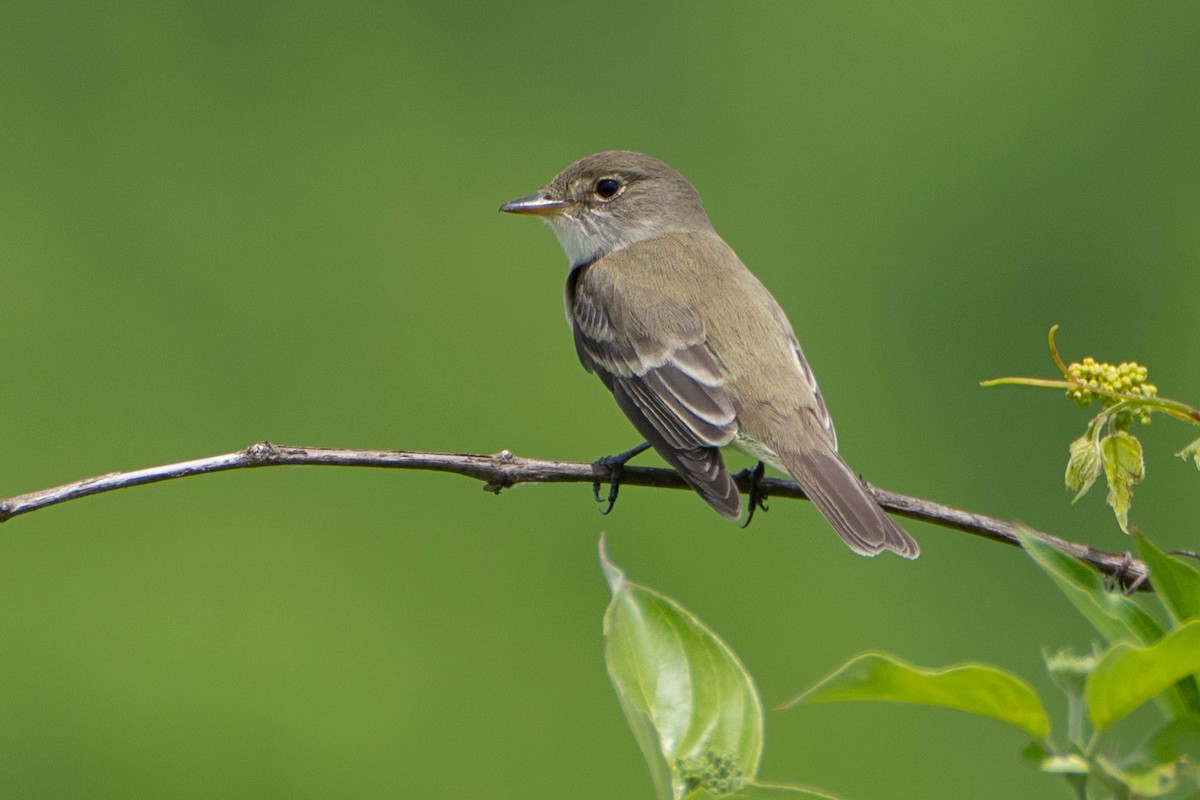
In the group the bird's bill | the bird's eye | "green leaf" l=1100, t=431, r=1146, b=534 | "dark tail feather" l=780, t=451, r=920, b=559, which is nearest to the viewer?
"green leaf" l=1100, t=431, r=1146, b=534

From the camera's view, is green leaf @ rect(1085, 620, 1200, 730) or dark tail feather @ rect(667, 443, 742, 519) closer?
green leaf @ rect(1085, 620, 1200, 730)

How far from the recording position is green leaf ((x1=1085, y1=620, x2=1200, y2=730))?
43.8 inches

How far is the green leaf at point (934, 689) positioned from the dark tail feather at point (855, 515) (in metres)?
1.81

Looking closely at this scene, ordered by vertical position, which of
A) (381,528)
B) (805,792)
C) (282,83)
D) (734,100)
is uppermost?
(282,83)

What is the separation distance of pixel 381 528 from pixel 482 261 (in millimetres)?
1387

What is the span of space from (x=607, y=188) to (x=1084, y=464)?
268 cm

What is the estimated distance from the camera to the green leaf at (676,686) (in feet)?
4.47

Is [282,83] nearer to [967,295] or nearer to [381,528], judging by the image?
[381,528]

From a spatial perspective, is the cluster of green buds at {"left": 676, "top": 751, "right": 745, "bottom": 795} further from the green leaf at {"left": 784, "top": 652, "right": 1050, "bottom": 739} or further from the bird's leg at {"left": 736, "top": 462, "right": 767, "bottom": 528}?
the bird's leg at {"left": 736, "top": 462, "right": 767, "bottom": 528}

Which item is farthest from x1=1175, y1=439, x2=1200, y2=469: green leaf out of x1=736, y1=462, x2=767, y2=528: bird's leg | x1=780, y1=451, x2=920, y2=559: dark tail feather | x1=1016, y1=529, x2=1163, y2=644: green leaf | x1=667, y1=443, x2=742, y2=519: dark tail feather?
x1=736, y1=462, x2=767, y2=528: bird's leg

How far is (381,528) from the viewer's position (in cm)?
594

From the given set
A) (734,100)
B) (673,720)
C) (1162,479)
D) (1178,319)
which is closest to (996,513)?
(1162,479)

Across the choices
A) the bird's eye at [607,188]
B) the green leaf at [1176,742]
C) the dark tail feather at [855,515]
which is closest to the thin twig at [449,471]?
the dark tail feather at [855,515]

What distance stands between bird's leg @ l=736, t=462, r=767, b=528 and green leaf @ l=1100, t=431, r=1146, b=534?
147cm
